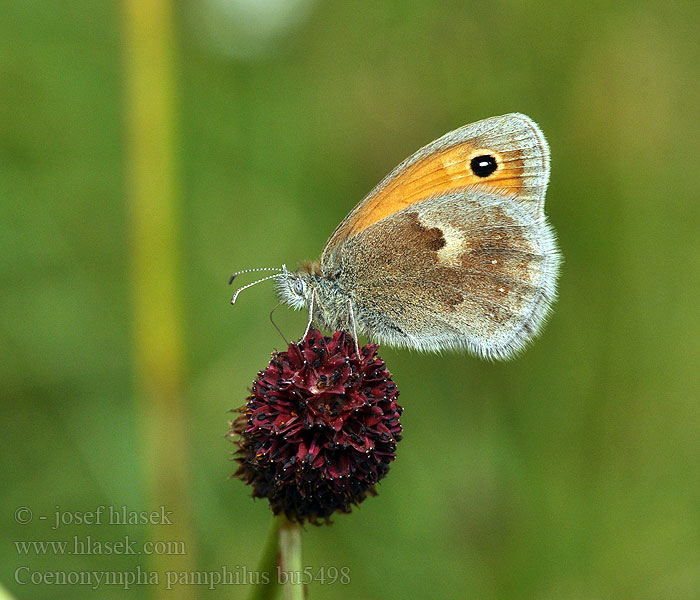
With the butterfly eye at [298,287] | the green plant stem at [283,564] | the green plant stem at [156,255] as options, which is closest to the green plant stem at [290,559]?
the green plant stem at [283,564]

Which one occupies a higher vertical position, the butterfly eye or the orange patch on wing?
the orange patch on wing

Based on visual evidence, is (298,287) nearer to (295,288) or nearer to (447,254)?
(295,288)

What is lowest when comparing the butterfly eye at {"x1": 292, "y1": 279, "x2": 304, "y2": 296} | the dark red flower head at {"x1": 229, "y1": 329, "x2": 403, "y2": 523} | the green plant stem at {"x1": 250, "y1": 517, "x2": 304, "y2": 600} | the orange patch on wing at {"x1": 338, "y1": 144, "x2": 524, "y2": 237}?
the green plant stem at {"x1": 250, "y1": 517, "x2": 304, "y2": 600}

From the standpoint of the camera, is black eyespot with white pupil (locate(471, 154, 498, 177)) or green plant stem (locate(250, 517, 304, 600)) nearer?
green plant stem (locate(250, 517, 304, 600))

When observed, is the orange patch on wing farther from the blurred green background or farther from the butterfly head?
the blurred green background

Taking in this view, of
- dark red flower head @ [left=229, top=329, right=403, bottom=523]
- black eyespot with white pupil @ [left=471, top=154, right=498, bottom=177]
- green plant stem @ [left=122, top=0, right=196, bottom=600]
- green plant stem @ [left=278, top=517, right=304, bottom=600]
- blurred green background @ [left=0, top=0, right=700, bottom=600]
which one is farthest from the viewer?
blurred green background @ [left=0, top=0, right=700, bottom=600]

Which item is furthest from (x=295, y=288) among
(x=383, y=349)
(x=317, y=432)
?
(x=383, y=349)

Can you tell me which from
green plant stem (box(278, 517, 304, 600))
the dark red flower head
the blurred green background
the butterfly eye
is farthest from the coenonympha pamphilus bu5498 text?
green plant stem (box(278, 517, 304, 600))

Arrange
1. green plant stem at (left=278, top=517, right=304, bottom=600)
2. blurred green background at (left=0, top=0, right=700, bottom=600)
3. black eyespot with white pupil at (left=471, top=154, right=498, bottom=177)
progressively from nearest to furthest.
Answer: green plant stem at (left=278, top=517, right=304, bottom=600) → black eyespot with white pupil at (left=471, top=154, right=498, bottom=177) → blurred green background at (left=0, top=0, right=700, bottom=600)
